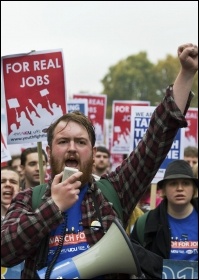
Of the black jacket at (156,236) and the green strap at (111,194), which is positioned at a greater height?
the green strap at (111,194)

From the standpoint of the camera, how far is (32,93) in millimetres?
5090

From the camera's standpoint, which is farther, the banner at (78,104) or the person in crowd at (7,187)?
the banner at (78,104)

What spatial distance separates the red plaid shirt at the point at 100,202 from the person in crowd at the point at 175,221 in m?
1.92

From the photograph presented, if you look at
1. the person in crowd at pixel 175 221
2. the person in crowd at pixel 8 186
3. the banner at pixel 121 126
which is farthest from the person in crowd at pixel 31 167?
the banner at pixel 121 126

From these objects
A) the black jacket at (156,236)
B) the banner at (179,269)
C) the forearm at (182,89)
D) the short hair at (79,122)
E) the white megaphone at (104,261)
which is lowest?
the banner at (179,269)

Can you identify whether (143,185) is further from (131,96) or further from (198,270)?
(131,96)

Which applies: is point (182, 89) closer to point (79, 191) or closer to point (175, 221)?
point (79, 191)

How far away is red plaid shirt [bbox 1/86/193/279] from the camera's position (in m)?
2.38

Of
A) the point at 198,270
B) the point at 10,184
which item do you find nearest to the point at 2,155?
the point at 10,184

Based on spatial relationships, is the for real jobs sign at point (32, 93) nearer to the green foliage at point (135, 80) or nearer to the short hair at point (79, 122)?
the short hair at point (79, 122)

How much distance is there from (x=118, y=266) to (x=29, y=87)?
2.93 m

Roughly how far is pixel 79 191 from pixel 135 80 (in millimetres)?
69680

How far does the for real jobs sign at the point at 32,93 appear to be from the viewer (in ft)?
16.3

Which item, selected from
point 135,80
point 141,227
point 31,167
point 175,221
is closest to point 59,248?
point 141,227
